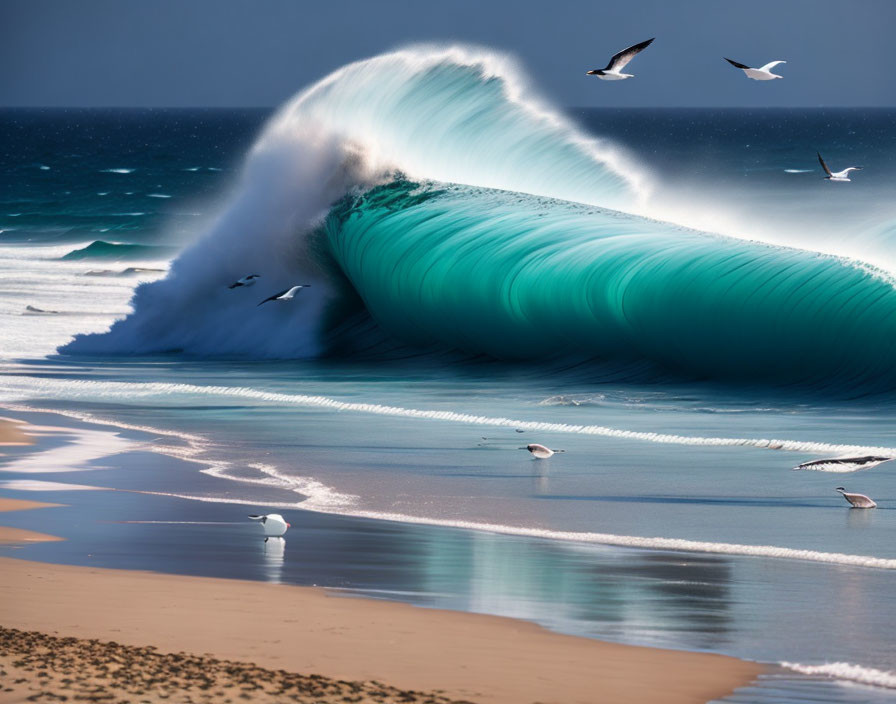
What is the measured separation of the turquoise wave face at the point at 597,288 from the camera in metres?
14.5

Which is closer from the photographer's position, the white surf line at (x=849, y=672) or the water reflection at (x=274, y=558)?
the white surf line at (x=849, y=672)

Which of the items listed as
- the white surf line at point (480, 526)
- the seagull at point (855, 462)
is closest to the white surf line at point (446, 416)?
the seagull at point (855, 462)

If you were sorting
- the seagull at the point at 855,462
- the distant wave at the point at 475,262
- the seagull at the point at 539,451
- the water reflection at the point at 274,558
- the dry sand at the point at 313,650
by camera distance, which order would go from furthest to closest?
the distant wave at the point at 475,262
the seagull at the point at 539,451
the seagull at the point at 855,462
the water reflection at the point at 274,558
the dry sand at the point at 313,650

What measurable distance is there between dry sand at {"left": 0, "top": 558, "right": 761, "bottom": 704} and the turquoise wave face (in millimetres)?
8399

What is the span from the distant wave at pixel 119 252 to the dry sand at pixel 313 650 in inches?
1227

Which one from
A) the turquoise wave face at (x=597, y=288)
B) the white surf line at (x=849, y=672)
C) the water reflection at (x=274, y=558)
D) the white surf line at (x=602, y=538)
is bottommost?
the white surf line at (x=849, y=672)

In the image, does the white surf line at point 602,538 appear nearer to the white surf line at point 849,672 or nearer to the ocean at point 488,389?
the ocean at point 488,389

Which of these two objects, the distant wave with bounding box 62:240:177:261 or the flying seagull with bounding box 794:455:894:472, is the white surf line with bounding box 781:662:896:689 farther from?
the distant wave with bounding box 62:240:177:261

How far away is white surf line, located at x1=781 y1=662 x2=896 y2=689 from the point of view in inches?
205

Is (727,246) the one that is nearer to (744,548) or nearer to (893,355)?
(893,355)

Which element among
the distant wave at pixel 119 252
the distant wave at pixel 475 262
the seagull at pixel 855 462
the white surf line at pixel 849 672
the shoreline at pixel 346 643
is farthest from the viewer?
the distant wave at pixel 119 252

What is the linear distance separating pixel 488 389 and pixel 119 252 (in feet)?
82.1

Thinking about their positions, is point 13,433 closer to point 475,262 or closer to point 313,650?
point 313,650

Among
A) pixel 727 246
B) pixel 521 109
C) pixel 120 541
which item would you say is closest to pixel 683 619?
pixel 120 541
